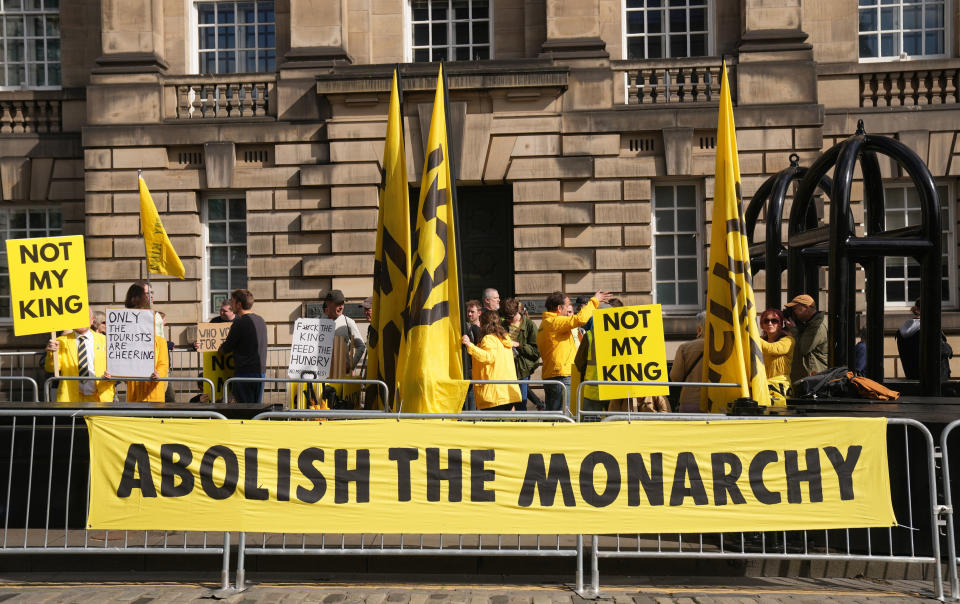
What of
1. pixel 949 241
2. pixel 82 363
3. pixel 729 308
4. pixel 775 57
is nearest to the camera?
pixel 729 308

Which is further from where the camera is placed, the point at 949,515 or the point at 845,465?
the point at 845,465

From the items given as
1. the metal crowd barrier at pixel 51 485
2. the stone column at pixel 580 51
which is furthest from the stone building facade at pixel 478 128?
the metal crowd barrier at pixel 51 485

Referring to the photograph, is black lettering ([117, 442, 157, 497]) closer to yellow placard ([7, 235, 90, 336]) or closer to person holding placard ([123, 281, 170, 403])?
yellow placard ([7, 235, 90, 336])

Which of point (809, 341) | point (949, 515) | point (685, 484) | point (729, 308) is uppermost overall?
point (729, 308)

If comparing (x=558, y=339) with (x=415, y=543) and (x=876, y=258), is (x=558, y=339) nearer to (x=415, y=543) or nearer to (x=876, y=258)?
(x=876, y=258)

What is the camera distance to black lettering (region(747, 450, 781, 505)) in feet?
21.9

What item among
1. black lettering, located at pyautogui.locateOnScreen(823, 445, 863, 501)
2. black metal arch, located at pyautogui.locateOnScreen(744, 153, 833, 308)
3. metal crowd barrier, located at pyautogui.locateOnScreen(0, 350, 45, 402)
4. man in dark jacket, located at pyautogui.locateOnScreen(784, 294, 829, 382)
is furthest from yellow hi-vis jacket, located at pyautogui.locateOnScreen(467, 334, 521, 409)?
metal crowd barrier, located at pyautogui.locateOnScreen(0, 350, 45, 402)

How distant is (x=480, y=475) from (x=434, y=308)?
1.80m

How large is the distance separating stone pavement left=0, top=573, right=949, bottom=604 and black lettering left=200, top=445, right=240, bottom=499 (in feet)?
2.19

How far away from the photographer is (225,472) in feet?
22.2

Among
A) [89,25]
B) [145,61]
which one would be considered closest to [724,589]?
[145,61]

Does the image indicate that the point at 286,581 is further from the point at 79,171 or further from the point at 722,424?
the point at 79,171

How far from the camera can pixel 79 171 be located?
19.0m

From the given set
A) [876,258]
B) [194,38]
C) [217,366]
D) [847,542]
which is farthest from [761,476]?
[194,38]
